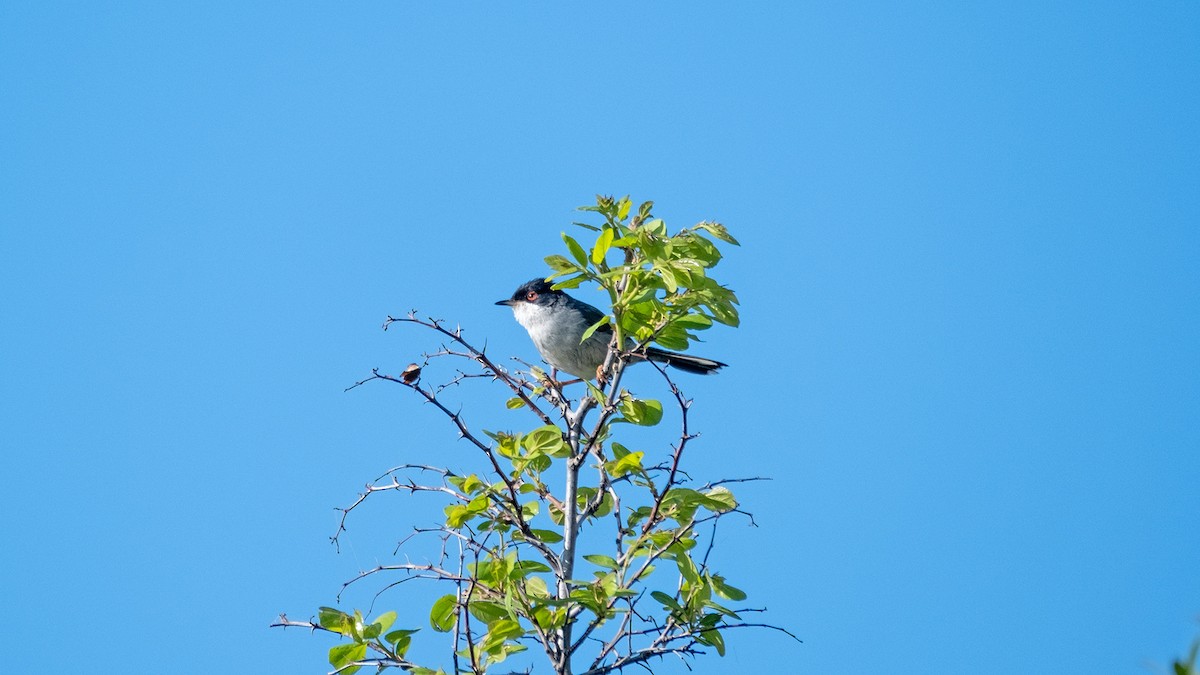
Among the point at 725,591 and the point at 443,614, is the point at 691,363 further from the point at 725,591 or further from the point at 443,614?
the point at 443,614

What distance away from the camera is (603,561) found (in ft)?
13.6

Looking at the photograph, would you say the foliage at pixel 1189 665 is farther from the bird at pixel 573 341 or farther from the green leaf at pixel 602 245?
the bird at pixel 573 341

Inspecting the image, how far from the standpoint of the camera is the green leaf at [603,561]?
4.15 metres

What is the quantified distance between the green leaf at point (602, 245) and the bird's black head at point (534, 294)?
4.03 m

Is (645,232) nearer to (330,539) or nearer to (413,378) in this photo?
(413,378)

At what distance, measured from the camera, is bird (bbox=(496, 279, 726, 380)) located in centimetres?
782

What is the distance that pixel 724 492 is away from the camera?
174 inches

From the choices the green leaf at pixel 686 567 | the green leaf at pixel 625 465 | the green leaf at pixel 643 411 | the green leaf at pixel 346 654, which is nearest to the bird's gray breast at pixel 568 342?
the green leaf at pixel 643 411

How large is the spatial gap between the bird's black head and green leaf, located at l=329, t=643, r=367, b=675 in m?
4.57

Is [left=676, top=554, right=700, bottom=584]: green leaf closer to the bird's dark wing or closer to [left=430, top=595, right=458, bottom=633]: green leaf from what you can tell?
[left=430, top=595, right=458, bottom=633]: green leaf

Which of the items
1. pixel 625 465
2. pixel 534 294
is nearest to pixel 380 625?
pixel 625 465

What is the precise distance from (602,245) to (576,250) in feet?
0.39

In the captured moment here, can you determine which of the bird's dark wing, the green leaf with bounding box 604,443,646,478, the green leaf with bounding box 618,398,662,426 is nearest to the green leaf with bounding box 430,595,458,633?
the green leaf with bounding box 604,443,646,478

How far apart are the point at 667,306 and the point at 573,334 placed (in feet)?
11.0
